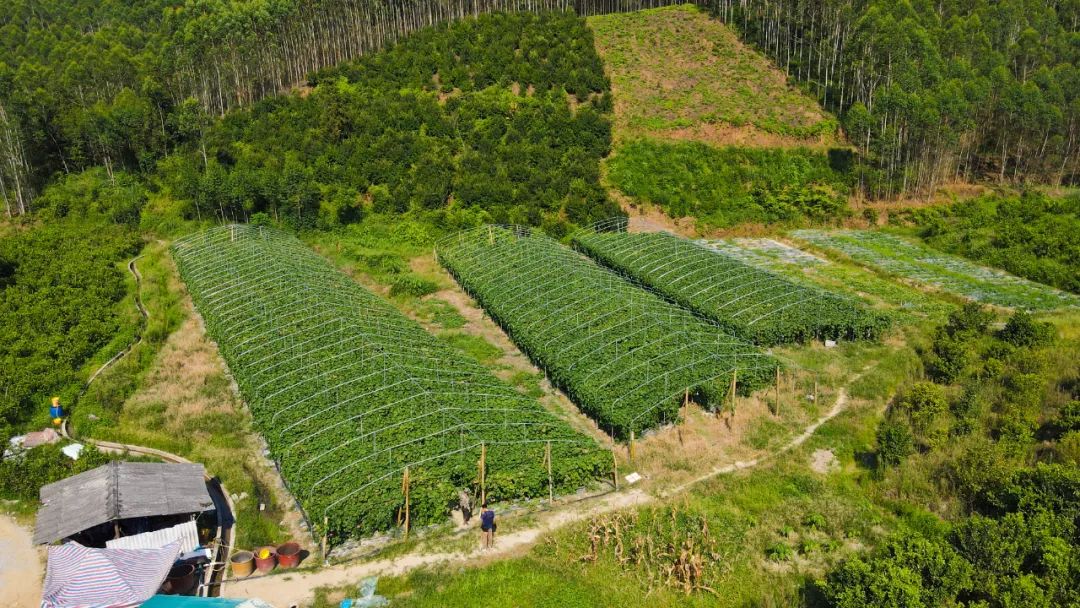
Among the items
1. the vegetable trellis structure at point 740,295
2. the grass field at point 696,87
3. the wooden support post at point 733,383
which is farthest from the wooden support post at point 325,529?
the grass field at point 696,87

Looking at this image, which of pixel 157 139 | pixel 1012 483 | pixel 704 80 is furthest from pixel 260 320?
pixel 704 80

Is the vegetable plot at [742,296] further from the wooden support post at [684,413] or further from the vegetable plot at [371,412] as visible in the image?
the vegetable plot at [371,412]

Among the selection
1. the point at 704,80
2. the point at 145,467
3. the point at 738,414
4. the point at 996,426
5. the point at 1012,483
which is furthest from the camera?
the point at 704,80

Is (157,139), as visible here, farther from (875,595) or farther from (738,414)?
(875,595)

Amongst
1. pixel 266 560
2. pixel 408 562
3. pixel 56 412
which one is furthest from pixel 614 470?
pixel 56 412

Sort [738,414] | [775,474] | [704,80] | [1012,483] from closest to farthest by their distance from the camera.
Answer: [1012,483], [775,474], [738,414], [704,80]

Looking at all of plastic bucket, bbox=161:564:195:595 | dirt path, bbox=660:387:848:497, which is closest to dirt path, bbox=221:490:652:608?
plastic bucket, bbox=161:564:195:595
